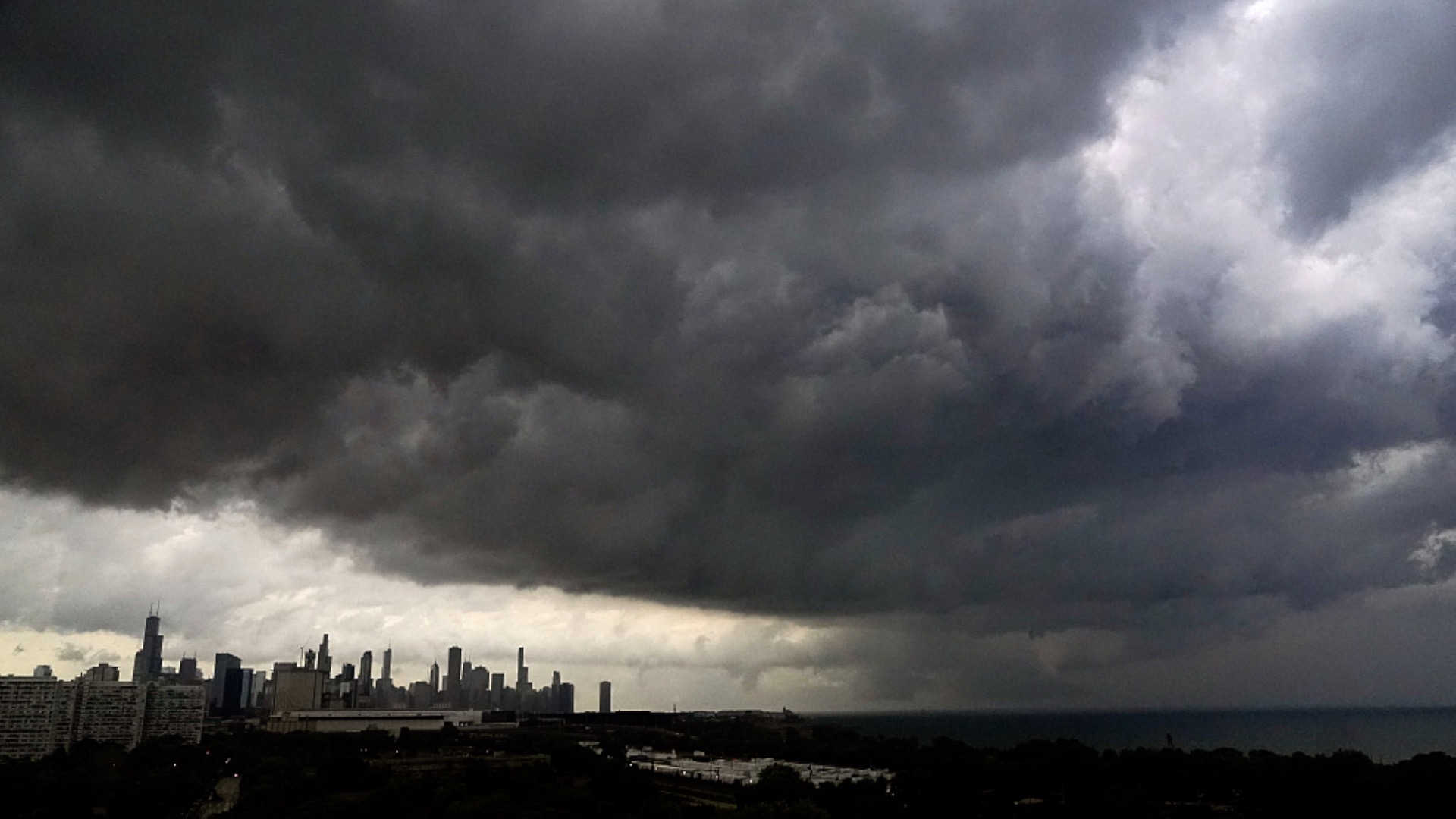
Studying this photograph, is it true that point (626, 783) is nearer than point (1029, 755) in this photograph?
Yes

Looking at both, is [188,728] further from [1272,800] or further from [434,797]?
[1272,800]

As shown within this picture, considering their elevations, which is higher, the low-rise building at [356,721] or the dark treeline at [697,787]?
the dark treeline at [697,787]

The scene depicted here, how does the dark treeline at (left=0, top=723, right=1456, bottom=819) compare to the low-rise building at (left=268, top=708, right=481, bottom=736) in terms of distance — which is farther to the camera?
the low-rise building at (left=268, top=708, right=481, bottom=736)

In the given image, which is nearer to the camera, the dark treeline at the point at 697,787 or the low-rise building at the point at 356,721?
the dark treeline at the point at 697,787

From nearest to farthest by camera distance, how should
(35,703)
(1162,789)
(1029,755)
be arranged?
1. (1162,789)
2. (1029,755)
3. (35,703)

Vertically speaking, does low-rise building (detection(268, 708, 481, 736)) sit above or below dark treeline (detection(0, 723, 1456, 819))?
below

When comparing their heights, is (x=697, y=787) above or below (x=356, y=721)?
above

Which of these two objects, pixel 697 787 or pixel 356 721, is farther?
pixel 356 721

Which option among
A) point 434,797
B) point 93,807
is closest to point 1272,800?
point 434,797
